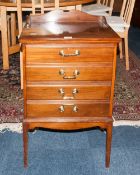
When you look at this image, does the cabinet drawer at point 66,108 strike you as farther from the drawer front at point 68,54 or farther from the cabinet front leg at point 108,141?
the drawer front at point 68,54

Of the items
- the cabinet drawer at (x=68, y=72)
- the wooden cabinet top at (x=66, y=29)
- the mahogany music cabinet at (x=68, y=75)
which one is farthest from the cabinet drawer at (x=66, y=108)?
the wooden cabinet top at (x=66, y=29)

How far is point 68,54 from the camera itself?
4.79ft

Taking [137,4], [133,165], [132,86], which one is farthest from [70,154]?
[137,4]

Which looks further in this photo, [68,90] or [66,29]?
[66,29]

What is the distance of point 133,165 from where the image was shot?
69.8 inches

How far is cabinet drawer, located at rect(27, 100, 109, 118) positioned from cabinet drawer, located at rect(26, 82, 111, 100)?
29 millimetres

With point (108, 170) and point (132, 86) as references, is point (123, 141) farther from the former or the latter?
point (132, 86)

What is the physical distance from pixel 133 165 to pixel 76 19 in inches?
39.4

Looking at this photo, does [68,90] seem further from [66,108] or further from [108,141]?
[108,141]

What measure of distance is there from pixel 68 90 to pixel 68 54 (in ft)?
0.68

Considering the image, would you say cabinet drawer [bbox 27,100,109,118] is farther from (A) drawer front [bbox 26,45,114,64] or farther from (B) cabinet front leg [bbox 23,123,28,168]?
(A) drawer front [bbox 26,45,114,64]

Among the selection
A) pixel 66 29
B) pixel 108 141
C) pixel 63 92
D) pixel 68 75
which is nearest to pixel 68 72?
pixel 68 75

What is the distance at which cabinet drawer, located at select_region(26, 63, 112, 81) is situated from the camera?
58.6 inches

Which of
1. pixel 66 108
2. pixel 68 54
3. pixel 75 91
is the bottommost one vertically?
pixel 66 108
